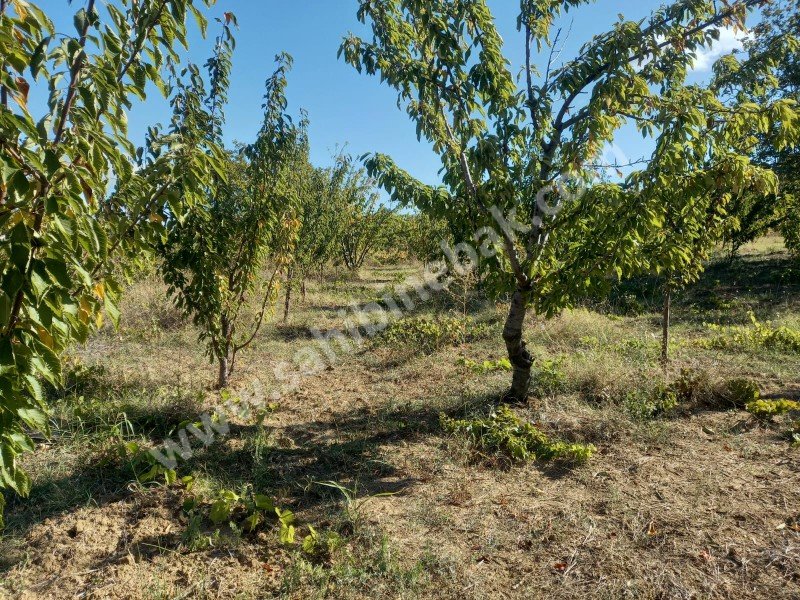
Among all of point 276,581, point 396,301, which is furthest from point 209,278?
point 396,301

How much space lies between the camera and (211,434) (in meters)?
3.87

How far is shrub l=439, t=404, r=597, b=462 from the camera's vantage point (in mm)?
3504

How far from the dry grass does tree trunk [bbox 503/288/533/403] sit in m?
0.20

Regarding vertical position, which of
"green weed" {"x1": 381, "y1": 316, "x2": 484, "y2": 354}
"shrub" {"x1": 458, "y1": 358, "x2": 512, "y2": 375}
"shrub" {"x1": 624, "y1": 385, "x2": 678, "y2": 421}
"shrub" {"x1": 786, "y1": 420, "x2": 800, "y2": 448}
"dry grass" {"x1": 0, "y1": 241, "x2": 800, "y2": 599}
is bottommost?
"dry grass" {"x1": 0, "y1": 241, "x2": 800, "y2": 599}

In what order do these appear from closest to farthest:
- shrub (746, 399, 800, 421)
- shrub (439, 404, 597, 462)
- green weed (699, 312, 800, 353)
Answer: shrub (439, 404, 597, 462)
shrub (746, 399, 800, 421)
green weed (699, 312, 800, 353)

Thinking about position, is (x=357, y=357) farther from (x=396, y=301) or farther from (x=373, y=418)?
(x=396, y=301)

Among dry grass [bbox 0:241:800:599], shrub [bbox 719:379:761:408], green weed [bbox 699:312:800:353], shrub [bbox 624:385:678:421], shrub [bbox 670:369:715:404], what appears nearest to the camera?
dry grass [bbox 0:241:800:599]

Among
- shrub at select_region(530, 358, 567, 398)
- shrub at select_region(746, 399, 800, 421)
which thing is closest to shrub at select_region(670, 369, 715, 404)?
shrub at select_region(746, 399, 800, 421)

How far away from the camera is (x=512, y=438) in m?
3.65

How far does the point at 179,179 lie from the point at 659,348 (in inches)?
242

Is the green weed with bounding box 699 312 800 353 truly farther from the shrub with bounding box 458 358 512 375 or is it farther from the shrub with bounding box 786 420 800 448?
the shrub with bounding box 458 358 512 375

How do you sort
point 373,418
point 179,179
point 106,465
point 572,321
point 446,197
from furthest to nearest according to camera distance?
1. point 572,321
2. point 373,418
3. point 446,197
4. point 106,465
5. point 179,179

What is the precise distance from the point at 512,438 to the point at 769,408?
227 cm

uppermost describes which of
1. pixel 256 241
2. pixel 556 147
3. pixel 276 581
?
pixel 556 147
